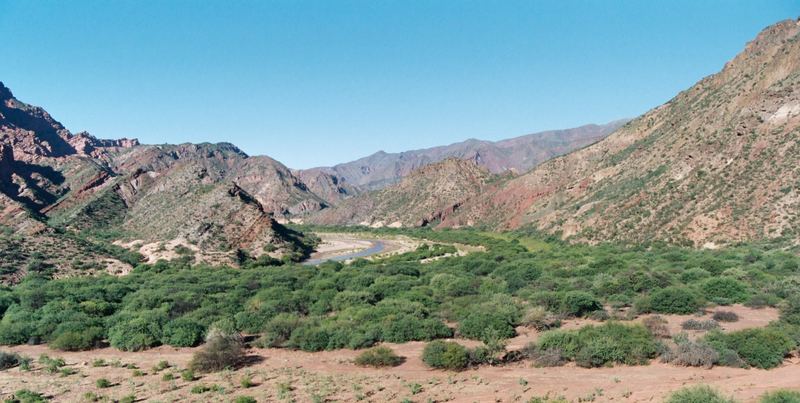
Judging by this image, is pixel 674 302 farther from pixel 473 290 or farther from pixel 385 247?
pixel 385 247

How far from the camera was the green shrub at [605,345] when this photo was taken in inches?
856

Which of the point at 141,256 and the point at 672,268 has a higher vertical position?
the point at 141,256

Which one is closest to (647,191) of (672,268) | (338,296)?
(672,268)

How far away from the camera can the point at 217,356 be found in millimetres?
23484

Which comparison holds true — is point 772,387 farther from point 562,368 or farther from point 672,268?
point 672,268

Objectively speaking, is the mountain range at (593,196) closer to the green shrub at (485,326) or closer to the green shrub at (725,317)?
the green shrub at (725,317)

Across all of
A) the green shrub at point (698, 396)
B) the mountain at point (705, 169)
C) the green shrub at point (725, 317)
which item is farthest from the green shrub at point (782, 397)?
the mountain at point (705, 169)

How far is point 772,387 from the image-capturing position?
17531mm

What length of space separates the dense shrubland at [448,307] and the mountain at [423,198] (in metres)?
94.0

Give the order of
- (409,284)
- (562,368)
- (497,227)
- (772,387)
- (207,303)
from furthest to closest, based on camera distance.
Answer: (497,227) → (409,284) → (207,303) → (562,368) → (772,387)

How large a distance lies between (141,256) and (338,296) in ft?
147

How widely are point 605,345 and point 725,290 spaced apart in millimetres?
17529

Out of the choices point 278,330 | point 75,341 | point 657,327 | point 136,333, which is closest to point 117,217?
point 75,341

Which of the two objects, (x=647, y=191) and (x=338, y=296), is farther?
(x=647, y=191)
